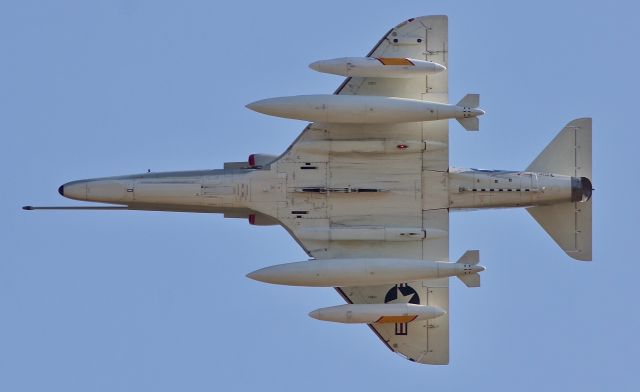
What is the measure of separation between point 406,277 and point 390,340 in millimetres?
1844

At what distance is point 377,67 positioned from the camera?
89.8 feet

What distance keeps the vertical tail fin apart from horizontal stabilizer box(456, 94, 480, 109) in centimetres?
201

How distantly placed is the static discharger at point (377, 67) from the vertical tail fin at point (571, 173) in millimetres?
2996

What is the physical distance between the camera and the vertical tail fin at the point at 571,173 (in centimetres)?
2836

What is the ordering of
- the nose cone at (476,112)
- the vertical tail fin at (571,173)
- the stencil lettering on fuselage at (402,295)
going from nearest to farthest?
the nose cone at (476,112) → the stencil lettering on fuselage at (402,295) → the vertical tail fin at (571,173)

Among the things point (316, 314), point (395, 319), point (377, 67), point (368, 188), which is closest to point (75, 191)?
point (316, 314)

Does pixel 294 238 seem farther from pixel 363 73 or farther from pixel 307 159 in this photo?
pixel 363 73

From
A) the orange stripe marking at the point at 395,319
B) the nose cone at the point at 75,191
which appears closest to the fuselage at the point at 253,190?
the nose cone at the point at 75,191

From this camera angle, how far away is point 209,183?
2788cm

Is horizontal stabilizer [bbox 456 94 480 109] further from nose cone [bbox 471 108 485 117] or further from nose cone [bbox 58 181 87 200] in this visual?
nose cone [bbox 58 181 87 200]

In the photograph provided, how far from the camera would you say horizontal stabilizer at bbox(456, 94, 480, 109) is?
27.5m

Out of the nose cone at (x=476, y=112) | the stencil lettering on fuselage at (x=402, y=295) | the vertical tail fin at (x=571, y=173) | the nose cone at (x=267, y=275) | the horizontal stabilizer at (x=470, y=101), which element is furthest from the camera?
the vertical tail fin at (x=571, y=173)

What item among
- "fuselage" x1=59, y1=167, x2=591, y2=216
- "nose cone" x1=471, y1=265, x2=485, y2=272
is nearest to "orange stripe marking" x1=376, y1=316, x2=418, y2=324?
"nose cone" x1=471, y1=265, x2=485, y2=272

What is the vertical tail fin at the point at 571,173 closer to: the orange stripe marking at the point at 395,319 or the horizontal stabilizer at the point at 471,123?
the horizontal stabilizer at the point at 471,123
